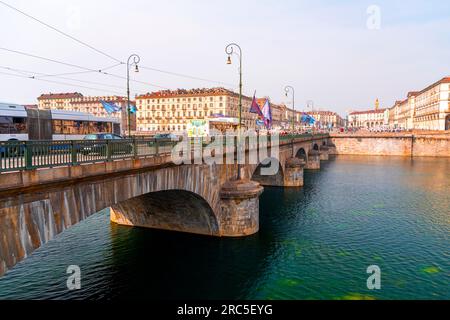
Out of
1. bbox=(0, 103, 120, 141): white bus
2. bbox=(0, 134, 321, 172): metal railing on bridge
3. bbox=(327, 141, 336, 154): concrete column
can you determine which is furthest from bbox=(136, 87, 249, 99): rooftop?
bbox=(0, 134, 321, 172): metal railing on bridge

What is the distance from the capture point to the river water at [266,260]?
56.1ft

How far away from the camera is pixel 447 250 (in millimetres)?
22172

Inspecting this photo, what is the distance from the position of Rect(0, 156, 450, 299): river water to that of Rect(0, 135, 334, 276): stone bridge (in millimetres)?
1299

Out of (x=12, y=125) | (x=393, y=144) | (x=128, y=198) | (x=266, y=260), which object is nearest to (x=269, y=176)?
(x=266, y=260)

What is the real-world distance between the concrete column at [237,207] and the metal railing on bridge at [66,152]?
8.26 m

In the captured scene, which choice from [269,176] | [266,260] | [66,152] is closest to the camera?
[66,152]

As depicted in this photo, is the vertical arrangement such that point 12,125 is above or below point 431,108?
below

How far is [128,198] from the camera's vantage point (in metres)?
14.5

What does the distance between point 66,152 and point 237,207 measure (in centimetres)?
1423

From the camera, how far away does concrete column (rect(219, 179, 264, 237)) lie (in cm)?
2355

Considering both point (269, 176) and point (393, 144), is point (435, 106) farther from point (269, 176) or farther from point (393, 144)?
point (269, 176)

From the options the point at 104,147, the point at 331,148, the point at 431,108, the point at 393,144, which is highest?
the point at 431,108

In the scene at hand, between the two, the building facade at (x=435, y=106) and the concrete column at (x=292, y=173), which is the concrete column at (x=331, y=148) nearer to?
the building facade at (x=435, y=106)
